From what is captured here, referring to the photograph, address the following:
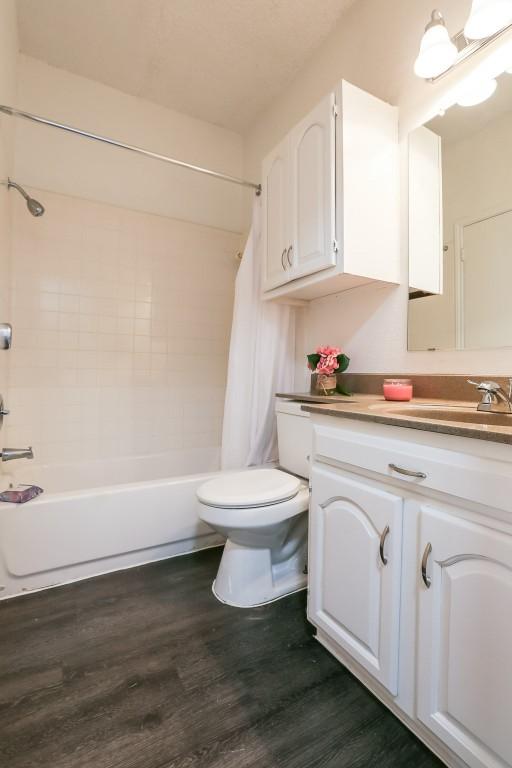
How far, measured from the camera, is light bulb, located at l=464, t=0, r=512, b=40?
3.51ft

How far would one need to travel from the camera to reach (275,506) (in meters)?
1.35

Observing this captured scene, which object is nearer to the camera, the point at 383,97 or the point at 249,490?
the point at 249,490

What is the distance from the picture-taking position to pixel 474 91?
1.24 meters

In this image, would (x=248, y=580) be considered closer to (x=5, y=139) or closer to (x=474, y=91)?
(x=474, y=91)

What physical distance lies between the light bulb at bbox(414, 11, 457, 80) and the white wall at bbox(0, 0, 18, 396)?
168cm

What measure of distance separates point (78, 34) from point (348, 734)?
311 centimetres

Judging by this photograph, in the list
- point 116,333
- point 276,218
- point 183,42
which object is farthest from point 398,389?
point 183,42

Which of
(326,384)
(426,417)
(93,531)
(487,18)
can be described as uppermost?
(487,18)

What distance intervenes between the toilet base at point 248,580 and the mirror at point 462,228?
1.08 meters

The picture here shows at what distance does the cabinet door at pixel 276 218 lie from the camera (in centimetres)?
169

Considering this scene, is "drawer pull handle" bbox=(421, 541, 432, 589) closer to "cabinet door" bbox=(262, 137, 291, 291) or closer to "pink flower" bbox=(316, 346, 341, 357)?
"pink flower" bbox=(316, 346, 341, 357)

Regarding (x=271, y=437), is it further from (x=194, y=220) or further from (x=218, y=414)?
(x=194, y=220)

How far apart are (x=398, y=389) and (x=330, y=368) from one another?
36 cm

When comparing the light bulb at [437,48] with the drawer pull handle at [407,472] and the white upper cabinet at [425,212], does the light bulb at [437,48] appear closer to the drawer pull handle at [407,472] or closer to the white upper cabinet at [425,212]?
the white upper cabinet at [425,212]
